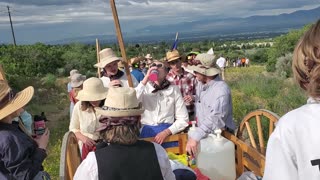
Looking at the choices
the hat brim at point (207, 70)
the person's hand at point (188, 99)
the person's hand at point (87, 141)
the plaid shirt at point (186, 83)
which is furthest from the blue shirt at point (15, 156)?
the plaid shirt at point (186, 83)

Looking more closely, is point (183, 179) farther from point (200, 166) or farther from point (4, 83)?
point (4, 83)

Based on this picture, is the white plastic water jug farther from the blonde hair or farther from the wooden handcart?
the blonde hair

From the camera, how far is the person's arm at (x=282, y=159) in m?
1.12

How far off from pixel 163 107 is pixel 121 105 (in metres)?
1.41

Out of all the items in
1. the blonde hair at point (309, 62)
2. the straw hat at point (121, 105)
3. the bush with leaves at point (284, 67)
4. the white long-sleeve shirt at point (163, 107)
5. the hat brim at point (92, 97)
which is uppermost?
the blonde hair at point (309, 62)

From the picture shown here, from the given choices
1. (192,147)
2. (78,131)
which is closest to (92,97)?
(78,131)

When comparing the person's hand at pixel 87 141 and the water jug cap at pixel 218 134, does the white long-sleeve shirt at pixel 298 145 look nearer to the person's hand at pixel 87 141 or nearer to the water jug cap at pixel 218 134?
the water jug cap at pixel 218 134

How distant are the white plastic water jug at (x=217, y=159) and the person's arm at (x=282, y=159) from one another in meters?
2.01

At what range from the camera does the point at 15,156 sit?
213 centimetres

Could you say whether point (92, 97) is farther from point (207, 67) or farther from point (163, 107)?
point (207, 67)

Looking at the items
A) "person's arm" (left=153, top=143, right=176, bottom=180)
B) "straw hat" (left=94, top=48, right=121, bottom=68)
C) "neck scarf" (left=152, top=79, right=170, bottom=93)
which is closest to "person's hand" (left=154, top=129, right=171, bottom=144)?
"neck scarf" (left=152, top=79, right=170, bottom=93)

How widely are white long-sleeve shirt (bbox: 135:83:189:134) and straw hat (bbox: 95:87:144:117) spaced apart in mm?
1271

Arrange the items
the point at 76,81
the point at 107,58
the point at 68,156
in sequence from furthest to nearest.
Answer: the point at 76,81
the point at 107,58
the point at 68,156

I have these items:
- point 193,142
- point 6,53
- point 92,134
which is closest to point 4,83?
point 92,134
